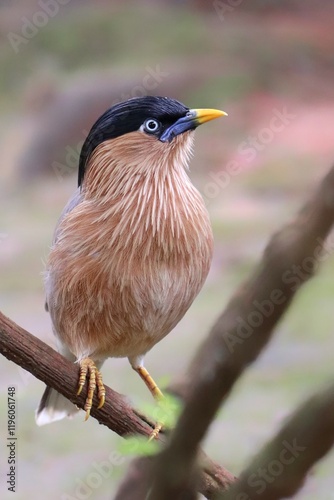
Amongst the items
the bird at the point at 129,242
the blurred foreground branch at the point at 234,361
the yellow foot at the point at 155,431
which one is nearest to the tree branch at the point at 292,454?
the blurred foreground branch at the point at 234,361

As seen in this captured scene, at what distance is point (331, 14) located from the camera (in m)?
1.49

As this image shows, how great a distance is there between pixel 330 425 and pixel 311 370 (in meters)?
0.66

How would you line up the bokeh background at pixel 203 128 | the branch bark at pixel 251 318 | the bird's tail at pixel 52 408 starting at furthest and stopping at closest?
the bokeh background at pixel 203 128
the bird's tail at pixel 52 408
the branch bark at pixel 251 318

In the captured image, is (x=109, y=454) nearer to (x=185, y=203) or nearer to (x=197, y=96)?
(x=185, y=203)

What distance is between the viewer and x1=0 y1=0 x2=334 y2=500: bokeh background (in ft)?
4.16

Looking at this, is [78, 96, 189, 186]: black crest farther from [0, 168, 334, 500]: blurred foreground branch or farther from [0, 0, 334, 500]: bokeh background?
[0, 0, 334, 500]: bokeh background

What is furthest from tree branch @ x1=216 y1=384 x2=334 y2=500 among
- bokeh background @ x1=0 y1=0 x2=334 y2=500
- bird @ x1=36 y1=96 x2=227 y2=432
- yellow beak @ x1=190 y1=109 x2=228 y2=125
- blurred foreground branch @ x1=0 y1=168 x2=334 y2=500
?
bokeh background @ x1=0 y1=0 x2=334 y2=500

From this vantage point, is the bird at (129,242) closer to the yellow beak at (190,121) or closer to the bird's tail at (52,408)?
the yellow beak at (190,121)

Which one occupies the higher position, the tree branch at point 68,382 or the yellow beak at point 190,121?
the yellow beak at point 190,121

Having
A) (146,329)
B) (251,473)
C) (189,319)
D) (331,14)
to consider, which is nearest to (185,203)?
(146,329)

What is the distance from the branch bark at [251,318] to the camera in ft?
1.78

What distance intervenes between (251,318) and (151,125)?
0.32 meters

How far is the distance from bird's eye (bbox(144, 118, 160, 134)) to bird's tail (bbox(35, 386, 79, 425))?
43 centimetres

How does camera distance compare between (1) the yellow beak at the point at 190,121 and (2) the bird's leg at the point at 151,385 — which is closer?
(1) the yellow beak at the point at 190,121
